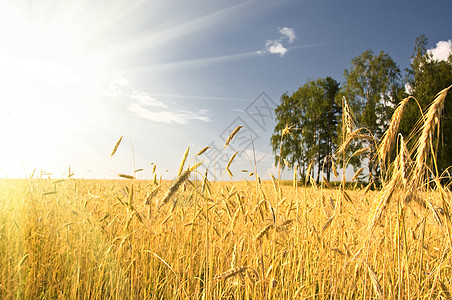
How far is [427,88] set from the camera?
2139cm

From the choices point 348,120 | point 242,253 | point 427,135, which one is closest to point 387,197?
point 427,135

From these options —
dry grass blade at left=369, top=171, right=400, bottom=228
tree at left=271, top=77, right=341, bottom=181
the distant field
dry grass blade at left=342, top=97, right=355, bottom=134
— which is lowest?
the distant field

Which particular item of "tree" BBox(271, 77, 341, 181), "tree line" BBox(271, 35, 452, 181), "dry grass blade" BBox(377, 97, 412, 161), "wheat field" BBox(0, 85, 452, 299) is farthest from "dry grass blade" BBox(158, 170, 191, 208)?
"tree" BBox(271, 77, 341, 181)

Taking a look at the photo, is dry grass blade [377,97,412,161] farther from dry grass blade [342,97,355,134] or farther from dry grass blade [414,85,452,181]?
dry grass blade [342,97,355,134]

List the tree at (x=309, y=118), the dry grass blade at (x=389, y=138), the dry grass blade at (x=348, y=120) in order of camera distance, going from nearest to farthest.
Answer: the dry grass blade at (x=389, y=138) → the dry grass blade at (x=348, y=120) → the tree at (x=309, y=118)

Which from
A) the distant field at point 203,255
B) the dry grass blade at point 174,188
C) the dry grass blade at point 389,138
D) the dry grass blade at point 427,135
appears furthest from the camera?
the distant field at point 203,255

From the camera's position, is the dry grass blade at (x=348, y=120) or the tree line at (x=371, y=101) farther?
the tree line at (x=371, y=101)

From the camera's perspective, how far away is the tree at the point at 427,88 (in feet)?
69.3

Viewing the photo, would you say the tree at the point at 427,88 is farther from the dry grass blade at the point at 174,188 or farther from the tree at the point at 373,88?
the dry grass blade at the point at 174,188

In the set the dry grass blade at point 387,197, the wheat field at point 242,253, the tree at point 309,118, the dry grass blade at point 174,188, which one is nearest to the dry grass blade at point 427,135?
the wheat field at point 242,253

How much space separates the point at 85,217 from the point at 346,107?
2910 mm

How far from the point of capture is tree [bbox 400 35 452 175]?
69.3 feet

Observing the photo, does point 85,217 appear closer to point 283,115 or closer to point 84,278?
point 84,278

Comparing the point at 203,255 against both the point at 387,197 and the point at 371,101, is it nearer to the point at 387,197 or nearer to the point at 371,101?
the point at 387,197
